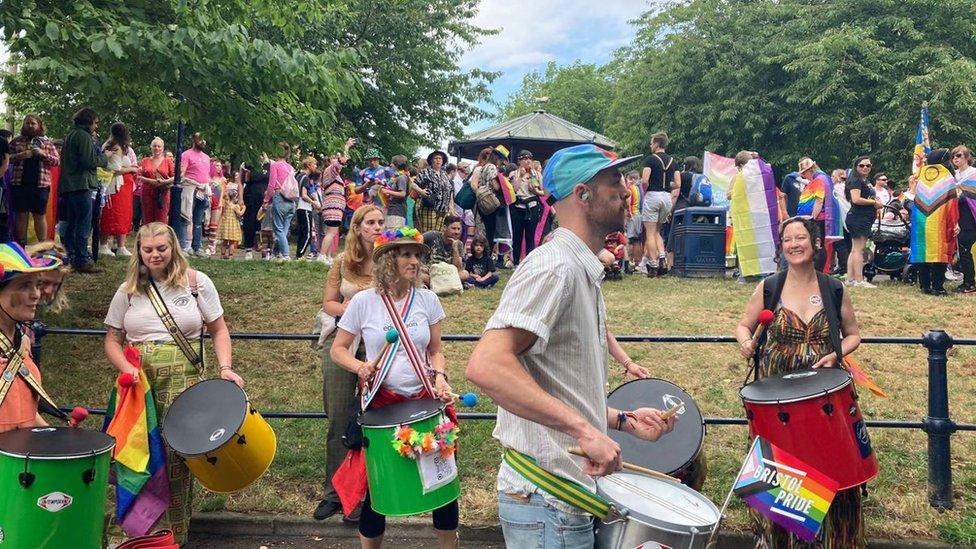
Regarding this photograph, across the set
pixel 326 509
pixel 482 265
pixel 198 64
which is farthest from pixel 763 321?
pixel 482 265

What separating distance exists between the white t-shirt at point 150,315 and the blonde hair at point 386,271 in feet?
3.64

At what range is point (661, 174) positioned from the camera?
543 inches

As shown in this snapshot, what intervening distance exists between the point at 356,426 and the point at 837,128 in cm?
2804

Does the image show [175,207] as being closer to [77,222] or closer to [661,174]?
[77,222]

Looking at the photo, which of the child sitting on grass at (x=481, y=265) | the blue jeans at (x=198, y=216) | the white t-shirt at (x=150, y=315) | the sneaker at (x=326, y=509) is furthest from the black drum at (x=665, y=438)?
the blue jeans at (x=198, y=216)

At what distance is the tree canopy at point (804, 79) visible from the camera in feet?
93.1

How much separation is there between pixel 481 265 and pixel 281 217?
4294mm

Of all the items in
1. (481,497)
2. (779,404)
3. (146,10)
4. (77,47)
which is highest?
(146,10)

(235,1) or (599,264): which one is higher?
(235,1)

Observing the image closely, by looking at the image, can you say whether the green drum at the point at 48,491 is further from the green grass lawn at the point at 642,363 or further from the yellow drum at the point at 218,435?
the green grass lawn at the point at 642,363

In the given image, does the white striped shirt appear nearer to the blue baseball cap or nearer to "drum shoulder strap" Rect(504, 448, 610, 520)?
"drum shoulder strap" Rect(504, 448, 610, 520)

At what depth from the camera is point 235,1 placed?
9.56m

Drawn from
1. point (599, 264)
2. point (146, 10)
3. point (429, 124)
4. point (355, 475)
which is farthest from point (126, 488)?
point (429, 124)

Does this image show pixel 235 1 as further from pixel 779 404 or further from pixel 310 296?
pixel 779 404
